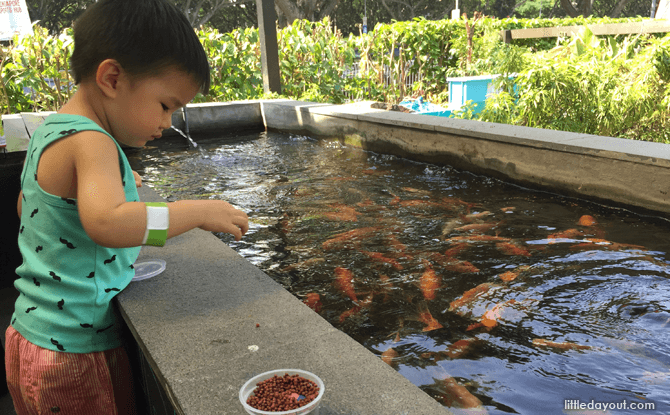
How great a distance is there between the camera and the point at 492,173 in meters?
5.81

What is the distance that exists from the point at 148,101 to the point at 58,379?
0.91 metres

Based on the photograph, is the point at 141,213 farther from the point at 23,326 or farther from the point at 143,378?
the point at 143,378

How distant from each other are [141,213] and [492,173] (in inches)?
194

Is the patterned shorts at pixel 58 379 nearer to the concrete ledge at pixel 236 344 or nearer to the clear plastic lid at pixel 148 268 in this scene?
the concrete ledge at pixel 236 344

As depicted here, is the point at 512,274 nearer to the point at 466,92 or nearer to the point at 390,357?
the point at 390,357

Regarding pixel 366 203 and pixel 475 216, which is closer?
pixel 475 216

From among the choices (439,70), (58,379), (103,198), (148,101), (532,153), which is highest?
(148,101)

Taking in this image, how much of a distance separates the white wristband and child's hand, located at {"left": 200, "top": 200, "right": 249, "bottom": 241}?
12 cm

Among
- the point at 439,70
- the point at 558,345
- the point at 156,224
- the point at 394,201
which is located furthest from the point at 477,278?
the point at 439,70

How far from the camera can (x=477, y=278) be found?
141 inches

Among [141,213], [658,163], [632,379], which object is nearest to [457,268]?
[632,379]

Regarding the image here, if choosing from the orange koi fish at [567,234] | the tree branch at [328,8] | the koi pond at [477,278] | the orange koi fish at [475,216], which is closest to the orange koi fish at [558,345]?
the koi pond at [477,278]

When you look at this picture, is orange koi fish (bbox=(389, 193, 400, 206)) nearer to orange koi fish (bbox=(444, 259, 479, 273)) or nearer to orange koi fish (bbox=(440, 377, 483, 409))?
orange koi fish (bbox=(444, 259, 479, 273))

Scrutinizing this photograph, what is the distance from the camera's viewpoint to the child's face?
→ 150 cm
